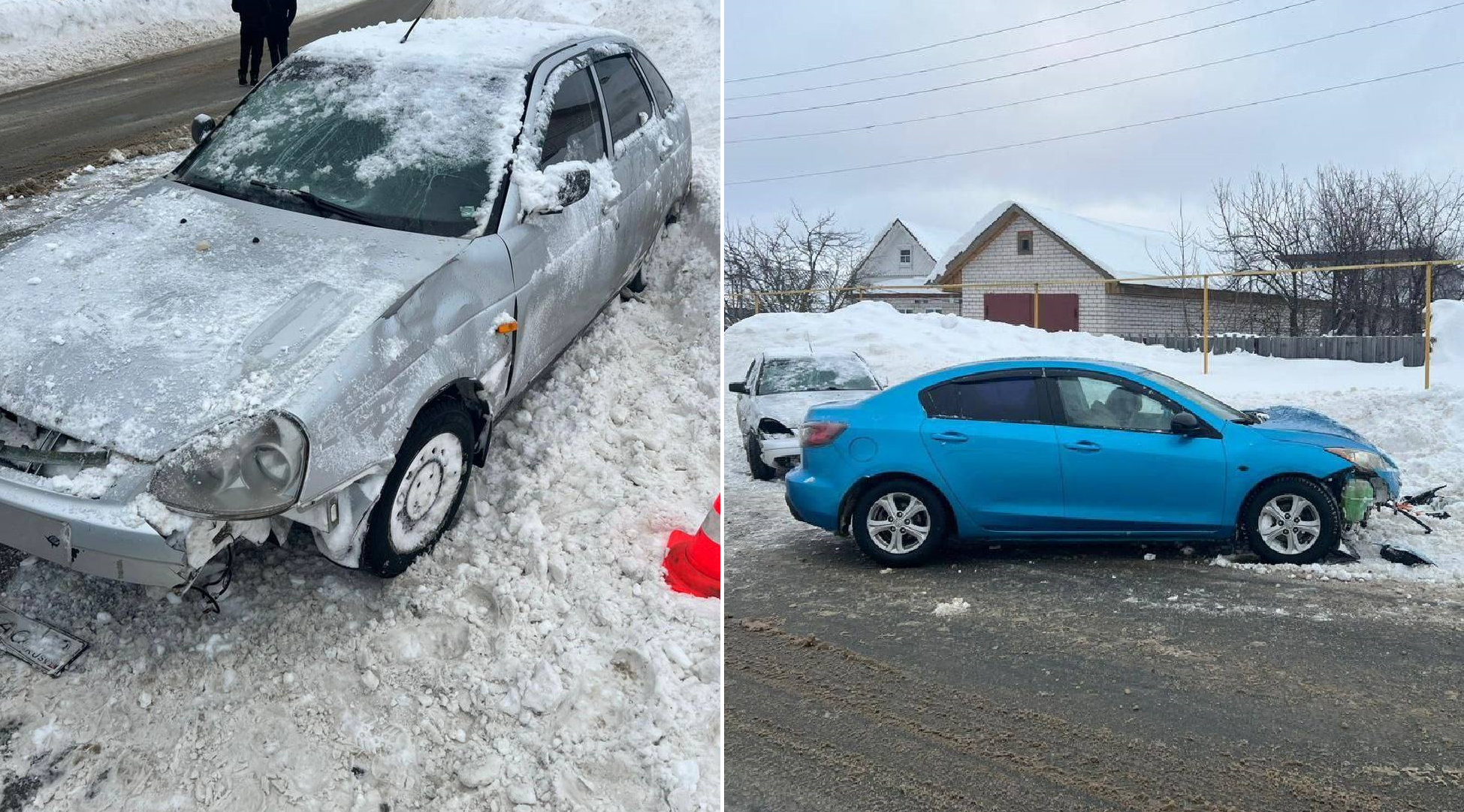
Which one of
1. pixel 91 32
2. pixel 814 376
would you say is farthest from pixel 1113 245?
pixel 91 32

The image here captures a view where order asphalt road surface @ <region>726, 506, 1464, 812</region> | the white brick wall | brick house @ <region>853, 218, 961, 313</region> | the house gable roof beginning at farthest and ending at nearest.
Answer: the white brick wall → brick house @ <region>853, 218, 961, 313</region> → the house gable roof → asphalt road surface @ <region>726, 506, 1464, 812</region>

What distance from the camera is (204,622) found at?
8.50 feet

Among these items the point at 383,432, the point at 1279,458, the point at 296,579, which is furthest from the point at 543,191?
the point at 1279,458

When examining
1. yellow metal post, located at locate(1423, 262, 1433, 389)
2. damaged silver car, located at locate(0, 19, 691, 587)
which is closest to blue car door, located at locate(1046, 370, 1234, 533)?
damaged silver car, located at locate(0, 19, 691, 587)

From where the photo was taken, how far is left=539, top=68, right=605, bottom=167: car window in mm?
3549

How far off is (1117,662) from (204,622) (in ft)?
6.92

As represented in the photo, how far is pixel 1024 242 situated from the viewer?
5.82m

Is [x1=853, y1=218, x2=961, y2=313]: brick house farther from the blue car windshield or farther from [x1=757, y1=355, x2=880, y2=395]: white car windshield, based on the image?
the blue car windshield

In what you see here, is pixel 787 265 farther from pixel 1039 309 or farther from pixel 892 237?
pixel 1039 309

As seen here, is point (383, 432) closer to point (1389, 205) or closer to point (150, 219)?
point (150, 219)

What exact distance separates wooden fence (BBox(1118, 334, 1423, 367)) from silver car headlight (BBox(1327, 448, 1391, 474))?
1.59 metres

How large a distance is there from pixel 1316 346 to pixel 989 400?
288cm

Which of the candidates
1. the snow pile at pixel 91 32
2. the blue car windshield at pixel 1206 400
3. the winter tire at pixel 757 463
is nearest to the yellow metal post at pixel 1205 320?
the blue car windshield at pixel 1206 400

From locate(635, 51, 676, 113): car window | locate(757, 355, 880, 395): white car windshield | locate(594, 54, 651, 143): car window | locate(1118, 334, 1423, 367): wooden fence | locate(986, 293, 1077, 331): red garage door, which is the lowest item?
locate(757, 355, 880, 395): white car windshield
